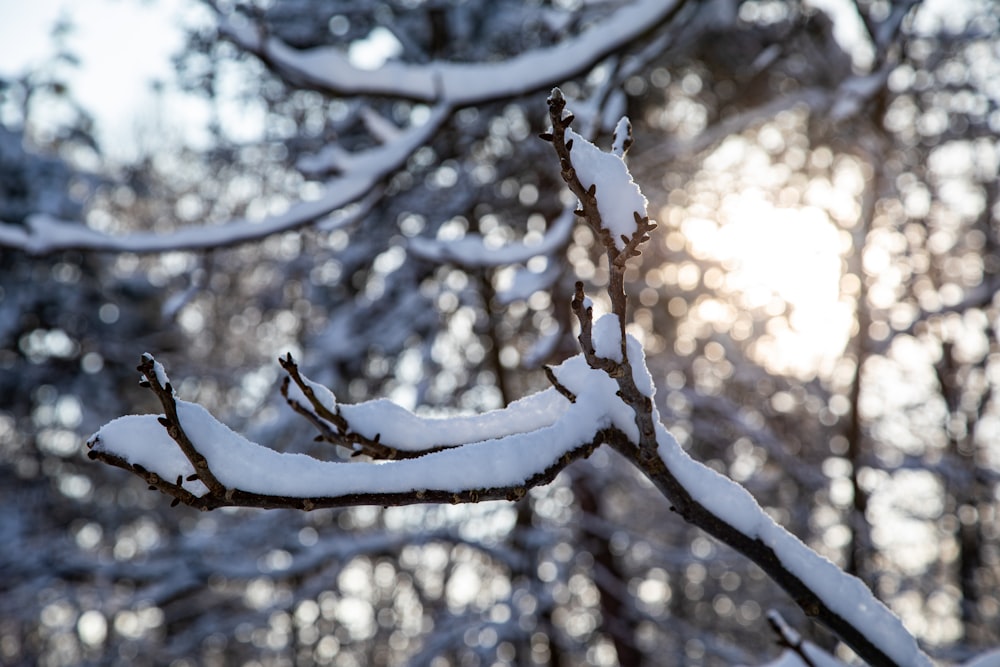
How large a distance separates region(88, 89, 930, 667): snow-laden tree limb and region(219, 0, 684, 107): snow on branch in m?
1.47

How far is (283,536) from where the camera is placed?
238 inches

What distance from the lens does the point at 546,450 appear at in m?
1.31

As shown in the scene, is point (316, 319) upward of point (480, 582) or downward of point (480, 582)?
upward

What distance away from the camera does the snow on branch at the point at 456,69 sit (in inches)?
104

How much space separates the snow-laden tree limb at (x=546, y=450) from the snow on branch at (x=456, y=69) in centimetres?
147

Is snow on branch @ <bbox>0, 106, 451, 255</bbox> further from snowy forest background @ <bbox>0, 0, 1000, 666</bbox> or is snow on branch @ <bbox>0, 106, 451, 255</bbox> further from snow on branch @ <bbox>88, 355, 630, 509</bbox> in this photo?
snow on branch @ <bbox>88, 355, 630, 509</bbox>

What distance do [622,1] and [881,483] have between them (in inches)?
208

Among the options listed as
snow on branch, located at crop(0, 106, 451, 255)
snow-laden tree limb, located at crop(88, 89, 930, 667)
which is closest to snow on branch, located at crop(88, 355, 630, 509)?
snow-laden tree limb, located at crop(88, 89, 930, 667)

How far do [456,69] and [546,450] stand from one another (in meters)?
1.80

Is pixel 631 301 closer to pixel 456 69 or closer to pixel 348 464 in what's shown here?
pixel 456 69

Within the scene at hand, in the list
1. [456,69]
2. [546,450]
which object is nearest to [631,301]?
[456,69]

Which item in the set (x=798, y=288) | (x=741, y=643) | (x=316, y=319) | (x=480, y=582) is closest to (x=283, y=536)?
(x=480, y=582)

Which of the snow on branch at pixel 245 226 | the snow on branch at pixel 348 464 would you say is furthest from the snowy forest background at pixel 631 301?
the snow on branch at pixel 348 464

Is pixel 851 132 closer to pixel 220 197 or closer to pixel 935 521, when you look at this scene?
pixel 935 521
